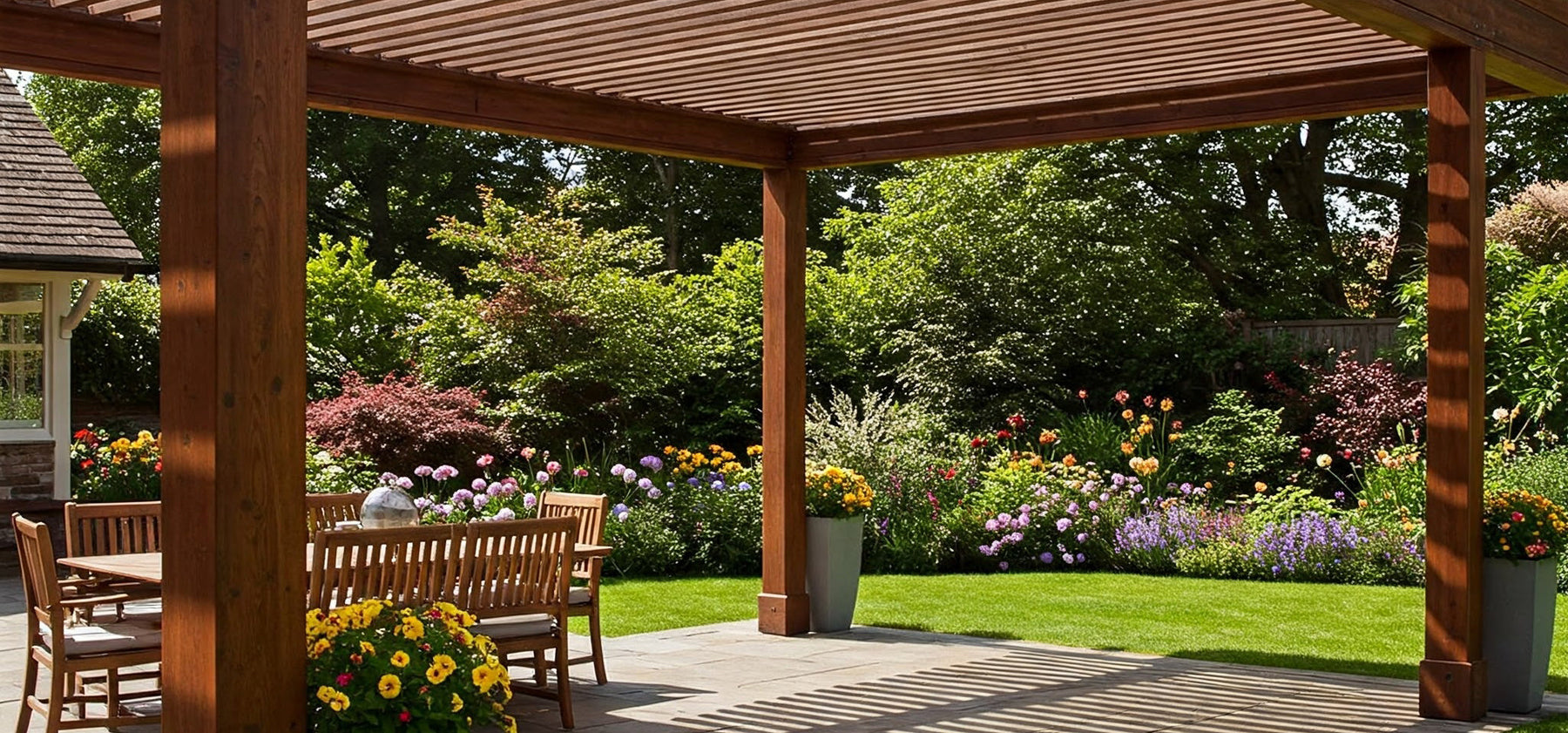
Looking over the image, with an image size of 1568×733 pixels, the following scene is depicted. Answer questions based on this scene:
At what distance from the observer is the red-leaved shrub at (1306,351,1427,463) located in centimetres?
1334

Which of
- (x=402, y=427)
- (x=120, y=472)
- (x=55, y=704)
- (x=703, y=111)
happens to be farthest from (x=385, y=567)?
(x=120, y=472)

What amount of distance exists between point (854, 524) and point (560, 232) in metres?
7.38

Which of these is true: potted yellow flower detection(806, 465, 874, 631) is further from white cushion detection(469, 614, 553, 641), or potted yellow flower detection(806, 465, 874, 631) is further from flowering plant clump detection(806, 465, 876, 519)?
white cushion detection(469, 614, 553, 641)

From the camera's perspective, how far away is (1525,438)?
12531 mm

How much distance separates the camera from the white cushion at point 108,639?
548cm

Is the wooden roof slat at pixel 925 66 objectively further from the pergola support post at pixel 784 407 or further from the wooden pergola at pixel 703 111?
the pergola support post at pixel 784 407

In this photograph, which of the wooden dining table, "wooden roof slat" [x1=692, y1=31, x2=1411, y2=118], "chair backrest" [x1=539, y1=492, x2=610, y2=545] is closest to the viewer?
the wooden dining table

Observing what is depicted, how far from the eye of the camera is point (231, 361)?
328cm

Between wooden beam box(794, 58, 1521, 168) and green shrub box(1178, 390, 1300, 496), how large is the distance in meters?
6.25

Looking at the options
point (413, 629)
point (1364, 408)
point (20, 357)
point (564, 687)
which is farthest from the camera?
point (1364, 408)

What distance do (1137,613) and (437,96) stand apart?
5.42 m

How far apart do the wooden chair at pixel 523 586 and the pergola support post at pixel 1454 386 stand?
3.46 metres

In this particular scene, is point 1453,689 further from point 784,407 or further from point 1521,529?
point 784,407

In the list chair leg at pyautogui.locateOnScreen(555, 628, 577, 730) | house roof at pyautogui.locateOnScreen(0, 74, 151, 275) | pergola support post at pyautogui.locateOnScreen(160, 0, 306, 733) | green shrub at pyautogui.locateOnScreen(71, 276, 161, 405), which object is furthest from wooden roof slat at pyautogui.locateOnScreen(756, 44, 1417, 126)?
green shrub at pyautogui.locateOnScreen(71, 276, 161, 405)
